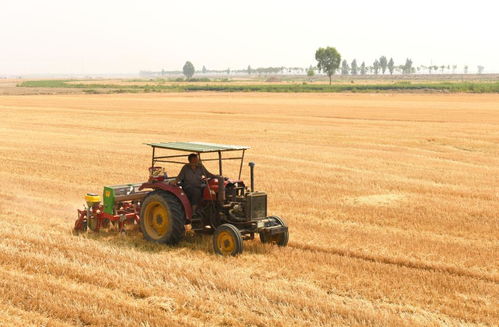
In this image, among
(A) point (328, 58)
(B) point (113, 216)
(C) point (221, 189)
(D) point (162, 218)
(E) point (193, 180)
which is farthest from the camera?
(A) point (328, 58)

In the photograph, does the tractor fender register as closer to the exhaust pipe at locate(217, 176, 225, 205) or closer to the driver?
the driver

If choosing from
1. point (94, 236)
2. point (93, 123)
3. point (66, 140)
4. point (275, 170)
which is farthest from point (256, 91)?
point (94, 236)

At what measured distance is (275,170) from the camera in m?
19.8

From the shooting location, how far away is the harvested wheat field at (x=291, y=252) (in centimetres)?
788

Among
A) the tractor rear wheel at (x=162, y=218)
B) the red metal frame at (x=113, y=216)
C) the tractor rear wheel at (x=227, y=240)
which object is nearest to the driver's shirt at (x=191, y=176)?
the tractor rear wheel at (x=162, y=218)

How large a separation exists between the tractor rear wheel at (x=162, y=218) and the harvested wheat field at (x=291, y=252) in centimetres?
30

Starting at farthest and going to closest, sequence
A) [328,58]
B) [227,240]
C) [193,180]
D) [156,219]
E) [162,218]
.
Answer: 1. [328,58]
2. [156,219]
3. [162,218]
4. [193,180]
5. [227,240]

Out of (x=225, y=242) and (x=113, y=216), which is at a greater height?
(x=113, y=216)

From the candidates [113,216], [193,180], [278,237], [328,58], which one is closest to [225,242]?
[278,237]

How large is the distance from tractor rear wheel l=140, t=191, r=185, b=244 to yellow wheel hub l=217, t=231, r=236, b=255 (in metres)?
0.72

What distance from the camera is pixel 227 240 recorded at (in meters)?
10.3

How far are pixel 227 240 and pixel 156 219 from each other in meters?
1.52

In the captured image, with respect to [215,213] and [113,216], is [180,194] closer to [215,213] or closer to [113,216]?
[215,213]

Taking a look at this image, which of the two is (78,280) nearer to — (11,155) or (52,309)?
(52,309)
